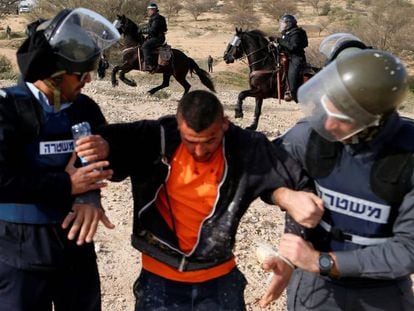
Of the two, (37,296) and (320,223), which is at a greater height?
(320,223)

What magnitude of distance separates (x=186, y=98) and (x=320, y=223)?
0.72 meters

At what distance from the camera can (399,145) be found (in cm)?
216

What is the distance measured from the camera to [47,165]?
7.97ft

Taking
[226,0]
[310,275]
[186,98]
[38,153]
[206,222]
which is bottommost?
[226,0]

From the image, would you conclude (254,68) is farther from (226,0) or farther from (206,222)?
(226,0)

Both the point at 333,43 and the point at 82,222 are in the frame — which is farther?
the point at 333,43

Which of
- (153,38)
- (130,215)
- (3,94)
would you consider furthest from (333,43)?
(153,38)

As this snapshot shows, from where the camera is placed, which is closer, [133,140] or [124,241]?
[133,140]

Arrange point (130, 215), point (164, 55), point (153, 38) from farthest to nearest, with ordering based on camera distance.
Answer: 1. point (153, 38)
2. point (164, 55)
3. point (130, 215)

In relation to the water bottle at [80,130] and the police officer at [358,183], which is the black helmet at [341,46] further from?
the water bottle at [80,130]

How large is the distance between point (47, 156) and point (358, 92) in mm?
1240

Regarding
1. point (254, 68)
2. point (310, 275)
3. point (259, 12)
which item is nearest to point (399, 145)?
point (310, 275)

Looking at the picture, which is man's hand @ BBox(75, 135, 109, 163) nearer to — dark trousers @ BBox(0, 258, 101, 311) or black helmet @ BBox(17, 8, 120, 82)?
black helmet @ BBox(17, 8, 120, 82)

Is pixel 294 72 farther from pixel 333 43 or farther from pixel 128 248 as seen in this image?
pixel 333 43
